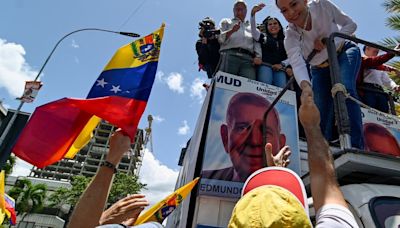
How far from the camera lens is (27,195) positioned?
34.2 m

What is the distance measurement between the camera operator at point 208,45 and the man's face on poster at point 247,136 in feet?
6.13

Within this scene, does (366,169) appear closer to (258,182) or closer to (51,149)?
(258,182)

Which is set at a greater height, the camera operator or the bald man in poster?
the camera operator

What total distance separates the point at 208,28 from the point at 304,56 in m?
3.25

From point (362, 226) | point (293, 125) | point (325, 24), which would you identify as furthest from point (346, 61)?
point (293, 125)

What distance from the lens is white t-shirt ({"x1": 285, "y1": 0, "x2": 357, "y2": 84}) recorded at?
2.82 m

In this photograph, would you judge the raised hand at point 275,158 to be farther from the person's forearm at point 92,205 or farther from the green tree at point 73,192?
the green tree at point 73,192

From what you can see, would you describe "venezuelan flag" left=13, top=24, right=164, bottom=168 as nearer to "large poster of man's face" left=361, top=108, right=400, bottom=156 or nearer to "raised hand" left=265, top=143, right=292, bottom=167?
"raised hand" left=265, top=143, right=292, bottom=167

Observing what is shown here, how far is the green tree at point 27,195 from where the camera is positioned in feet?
106

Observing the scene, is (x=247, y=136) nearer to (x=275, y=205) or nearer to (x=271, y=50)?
(x=271, y=50)

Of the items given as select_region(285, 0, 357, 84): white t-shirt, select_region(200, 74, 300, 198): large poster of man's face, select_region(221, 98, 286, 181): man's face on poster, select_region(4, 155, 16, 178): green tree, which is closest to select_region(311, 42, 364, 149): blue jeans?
select_region(285, 0, 357, 84): white t-shirt

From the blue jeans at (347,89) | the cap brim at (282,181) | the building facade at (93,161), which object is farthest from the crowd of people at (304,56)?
the building facade at (93,161)

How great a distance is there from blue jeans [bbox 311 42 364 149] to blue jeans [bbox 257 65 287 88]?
84.2 inches

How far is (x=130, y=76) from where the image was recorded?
3273 millimetres
